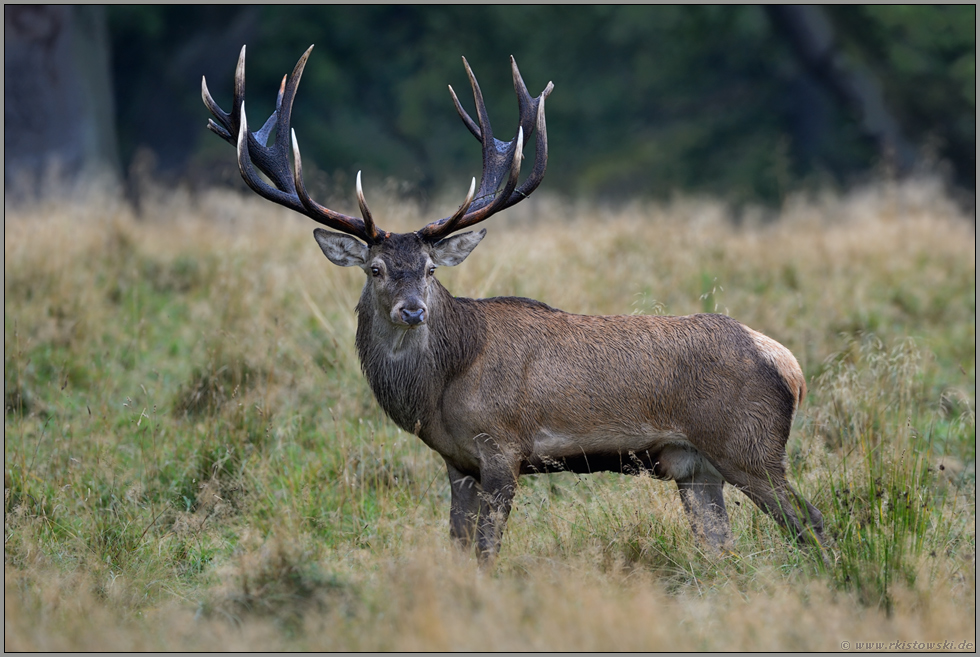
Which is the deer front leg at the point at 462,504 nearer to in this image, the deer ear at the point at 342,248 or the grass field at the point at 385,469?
the grass field at the point at 385,469

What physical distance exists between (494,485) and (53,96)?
13.5 metres

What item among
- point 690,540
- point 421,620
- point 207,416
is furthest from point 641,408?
point 207,416

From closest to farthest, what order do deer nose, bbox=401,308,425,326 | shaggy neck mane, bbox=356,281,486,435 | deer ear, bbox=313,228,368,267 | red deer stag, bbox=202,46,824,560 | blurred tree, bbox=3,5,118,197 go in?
deer nose, bbox=401,308,425,326
red deer stag, bbox=202,46,824,560
shaggy neck mane, bbox=356,281,486,435
deer ear, bbox=313,228,368,267
blurred tree, bbox=3,5,118,197

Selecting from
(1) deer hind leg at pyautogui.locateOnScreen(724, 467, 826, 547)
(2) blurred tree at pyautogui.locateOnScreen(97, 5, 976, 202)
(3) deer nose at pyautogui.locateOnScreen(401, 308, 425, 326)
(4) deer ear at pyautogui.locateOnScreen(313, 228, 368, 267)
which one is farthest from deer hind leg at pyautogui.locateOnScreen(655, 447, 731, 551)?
(2) blurred tree at pyautogui.locateOnScreen(97, 5, 976, 202)

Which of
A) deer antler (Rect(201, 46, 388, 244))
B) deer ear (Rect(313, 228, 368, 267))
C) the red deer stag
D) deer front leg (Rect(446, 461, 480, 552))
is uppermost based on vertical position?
deer antler (Rect(201, 46, 388, 244))

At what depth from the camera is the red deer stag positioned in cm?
463

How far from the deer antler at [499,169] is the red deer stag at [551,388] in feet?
0.08

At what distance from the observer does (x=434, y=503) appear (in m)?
5.61

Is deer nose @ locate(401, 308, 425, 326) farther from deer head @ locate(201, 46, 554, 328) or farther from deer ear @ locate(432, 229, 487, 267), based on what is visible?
deer ear @ locate(432, 229, 487, 267)

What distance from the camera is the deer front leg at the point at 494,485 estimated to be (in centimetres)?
458

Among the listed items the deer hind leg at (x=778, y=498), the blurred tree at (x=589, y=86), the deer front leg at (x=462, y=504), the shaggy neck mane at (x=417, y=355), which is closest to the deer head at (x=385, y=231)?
the shaggy neck mane at (x=417, y=355)

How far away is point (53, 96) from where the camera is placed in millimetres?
15492

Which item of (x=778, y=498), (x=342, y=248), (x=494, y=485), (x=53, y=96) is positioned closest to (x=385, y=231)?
(x=342, y=248)

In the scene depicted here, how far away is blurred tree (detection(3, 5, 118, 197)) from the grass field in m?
4.86
